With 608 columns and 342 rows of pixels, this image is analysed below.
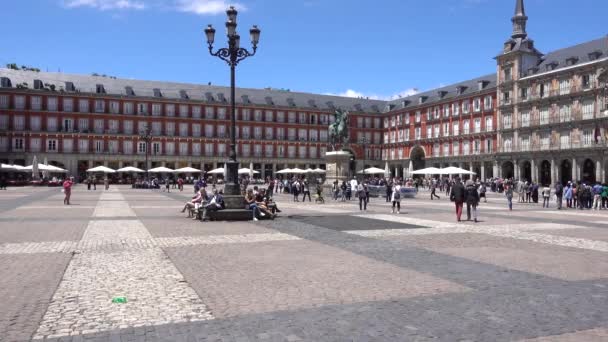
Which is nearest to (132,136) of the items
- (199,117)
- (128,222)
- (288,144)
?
(199,117)

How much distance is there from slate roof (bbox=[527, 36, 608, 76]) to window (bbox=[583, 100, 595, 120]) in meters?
4.41

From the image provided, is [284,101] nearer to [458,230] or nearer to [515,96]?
[515,96]

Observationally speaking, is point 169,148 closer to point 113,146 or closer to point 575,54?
point 113,146

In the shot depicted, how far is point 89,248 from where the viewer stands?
10.2m

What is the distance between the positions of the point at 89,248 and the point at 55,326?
541cm

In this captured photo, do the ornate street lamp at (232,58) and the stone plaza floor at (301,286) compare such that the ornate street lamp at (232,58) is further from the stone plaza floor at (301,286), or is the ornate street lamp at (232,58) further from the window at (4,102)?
the window at (4,102)

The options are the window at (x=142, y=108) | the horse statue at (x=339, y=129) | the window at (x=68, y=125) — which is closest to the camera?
the horse statue at (x=339, y=129)

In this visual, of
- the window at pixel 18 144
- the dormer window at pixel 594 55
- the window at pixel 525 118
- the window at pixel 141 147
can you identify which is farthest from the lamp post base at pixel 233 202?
the window at pixel 18 144

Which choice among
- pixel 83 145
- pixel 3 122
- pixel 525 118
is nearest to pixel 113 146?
pixel 83 145

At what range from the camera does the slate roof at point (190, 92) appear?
227ft

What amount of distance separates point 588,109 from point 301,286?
52.2 metres

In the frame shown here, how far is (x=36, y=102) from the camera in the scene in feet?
219

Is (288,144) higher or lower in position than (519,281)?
higher

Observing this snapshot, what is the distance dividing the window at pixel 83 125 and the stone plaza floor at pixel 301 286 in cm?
6066
